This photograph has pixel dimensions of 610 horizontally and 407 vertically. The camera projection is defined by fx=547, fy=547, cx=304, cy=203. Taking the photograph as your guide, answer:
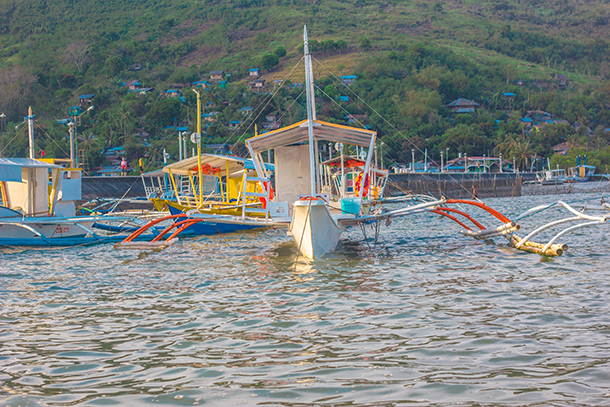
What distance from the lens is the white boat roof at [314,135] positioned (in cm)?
1642

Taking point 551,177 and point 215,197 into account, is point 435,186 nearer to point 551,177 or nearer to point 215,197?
point 551,177

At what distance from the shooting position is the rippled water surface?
18.3ft

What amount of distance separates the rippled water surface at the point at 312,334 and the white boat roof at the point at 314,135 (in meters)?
4.55

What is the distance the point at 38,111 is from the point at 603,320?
129927mm

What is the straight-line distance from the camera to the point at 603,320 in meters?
7.81

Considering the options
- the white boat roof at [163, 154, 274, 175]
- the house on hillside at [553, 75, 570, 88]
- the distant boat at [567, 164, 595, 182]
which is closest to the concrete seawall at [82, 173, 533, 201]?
the distant boat at [567, 164, 595, 182]

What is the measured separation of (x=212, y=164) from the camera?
26.6 meters

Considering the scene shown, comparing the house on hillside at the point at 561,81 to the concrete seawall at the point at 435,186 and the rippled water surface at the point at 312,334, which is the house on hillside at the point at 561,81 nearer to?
the concrete seawall at the point at 435,186

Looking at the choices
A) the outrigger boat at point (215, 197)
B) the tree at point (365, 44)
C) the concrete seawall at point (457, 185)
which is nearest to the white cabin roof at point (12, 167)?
the outrigger boat at point (215, 197)

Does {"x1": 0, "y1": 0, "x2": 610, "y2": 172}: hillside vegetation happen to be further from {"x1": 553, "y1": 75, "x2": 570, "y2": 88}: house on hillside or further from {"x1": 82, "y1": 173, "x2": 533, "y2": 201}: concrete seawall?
{"x1": 82, "y1": 173, "x2": 533, "y2": 201}: concrete seawall

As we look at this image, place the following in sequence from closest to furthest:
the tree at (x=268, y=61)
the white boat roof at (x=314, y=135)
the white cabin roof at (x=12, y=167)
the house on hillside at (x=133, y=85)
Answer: the white boat roof at (x=314, y=135) < the white cabin roof at (x=12, y=167) < the house on hillside at (x=133, y=85) < the tree at (x=268, y=61)

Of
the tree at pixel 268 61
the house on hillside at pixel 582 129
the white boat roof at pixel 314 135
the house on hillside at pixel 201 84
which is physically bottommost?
the white boat roof at pixel 314 135

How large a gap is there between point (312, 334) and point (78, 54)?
558 feet

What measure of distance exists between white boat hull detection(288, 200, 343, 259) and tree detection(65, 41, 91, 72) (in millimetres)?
155921
